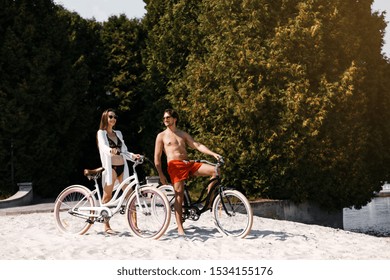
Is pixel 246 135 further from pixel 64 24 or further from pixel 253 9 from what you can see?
pixel 64 24

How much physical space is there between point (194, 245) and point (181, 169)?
1220 millimetres

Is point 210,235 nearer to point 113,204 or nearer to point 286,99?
point 113,204

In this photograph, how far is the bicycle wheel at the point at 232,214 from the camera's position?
9.19 meters

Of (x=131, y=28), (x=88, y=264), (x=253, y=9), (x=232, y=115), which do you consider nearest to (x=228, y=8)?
(x=253, y=9)

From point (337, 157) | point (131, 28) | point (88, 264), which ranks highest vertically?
point (131, 28)

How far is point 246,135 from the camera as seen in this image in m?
16.8

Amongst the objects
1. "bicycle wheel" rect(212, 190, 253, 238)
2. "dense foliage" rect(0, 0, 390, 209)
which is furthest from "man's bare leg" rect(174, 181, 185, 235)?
"dense foliage" rect(0, 0, 390, 209)

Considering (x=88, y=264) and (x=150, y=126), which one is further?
(x=150, y=126)

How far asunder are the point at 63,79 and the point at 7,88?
8.15 ft

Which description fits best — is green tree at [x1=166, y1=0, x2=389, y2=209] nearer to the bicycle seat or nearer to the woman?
the woman

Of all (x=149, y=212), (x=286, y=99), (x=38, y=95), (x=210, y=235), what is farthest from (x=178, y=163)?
(x=38, y=95)

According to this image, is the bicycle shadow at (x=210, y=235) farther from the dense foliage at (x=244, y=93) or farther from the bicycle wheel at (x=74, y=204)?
the dense foliage at (x=244, y=93)

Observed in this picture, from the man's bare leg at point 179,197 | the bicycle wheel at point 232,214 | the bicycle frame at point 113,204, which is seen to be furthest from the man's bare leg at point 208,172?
the bicycle frame at point 113,204

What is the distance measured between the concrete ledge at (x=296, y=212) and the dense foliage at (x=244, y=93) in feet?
1.12
